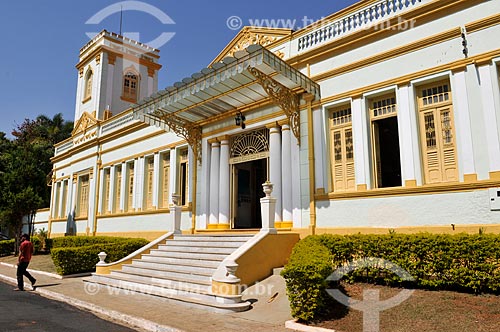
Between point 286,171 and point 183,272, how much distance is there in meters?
4.15

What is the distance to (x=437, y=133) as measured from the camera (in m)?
8.73

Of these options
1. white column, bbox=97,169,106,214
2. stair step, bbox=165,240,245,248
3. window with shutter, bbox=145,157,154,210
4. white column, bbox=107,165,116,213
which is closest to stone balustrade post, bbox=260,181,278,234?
stair step, bbox=165,240,245,248

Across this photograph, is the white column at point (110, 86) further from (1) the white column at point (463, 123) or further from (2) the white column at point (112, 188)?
(1) the white column at point (463, 123)

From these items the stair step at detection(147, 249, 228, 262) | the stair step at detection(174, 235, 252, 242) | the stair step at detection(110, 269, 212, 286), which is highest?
the stair step at detection(174, 235, 252, 242)

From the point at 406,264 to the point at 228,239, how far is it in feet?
15.9

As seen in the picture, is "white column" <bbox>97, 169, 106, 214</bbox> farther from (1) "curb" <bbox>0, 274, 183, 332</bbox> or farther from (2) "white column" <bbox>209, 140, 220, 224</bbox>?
(1) "curb" <bbox>0, 274, 183, 332</bbox>

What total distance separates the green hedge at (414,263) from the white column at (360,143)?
210cm

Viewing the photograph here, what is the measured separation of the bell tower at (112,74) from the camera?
903 inches

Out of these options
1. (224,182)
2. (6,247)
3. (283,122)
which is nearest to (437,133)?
(283,122)

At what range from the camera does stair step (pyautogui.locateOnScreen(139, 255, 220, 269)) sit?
9125 millimetres

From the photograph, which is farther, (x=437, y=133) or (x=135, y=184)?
(x=135, y=184)

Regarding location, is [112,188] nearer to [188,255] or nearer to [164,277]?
[188,255]

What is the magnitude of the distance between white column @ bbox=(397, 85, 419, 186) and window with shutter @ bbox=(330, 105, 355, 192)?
1363 millimetres

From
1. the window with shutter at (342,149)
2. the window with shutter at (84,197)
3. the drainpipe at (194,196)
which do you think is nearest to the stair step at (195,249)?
the drainpipe at (194,196)
